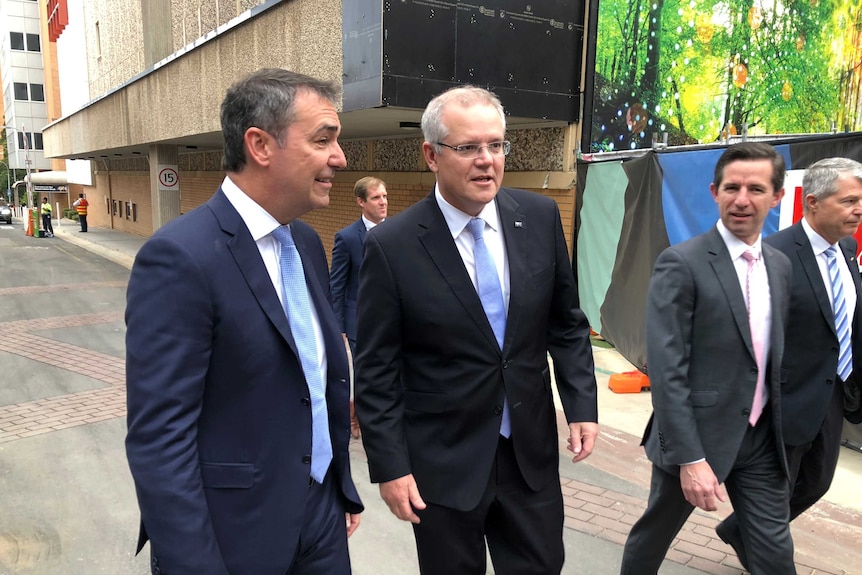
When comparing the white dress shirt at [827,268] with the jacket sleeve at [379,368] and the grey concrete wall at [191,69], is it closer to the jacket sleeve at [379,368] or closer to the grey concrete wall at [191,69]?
the jacket sleeve at [379,368]

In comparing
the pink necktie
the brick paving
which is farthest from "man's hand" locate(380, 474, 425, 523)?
the brick paving

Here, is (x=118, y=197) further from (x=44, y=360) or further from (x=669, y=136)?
(x=669, y=136)

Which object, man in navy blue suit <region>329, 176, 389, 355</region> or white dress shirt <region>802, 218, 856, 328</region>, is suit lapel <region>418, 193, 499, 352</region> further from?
man in navy blue suit <region>329, 176, 389, 355</region>

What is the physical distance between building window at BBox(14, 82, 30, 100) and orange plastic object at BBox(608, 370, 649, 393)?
63519 mm

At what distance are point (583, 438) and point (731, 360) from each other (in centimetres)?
68

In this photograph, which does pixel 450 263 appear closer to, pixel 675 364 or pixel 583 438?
pixel 583 438

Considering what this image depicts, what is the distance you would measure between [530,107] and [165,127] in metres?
10.2

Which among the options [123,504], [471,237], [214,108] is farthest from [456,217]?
[214,108]

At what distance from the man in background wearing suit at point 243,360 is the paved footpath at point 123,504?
6.40 feet

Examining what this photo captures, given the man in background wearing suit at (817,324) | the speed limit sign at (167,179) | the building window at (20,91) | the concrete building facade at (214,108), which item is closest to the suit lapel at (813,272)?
the man in background wearing suit at (817,324)

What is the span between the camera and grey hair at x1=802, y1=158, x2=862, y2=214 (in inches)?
116

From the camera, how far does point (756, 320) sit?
256 cm

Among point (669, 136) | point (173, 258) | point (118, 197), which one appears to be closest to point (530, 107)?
point (669, 136)

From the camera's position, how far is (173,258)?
1.59 metres
